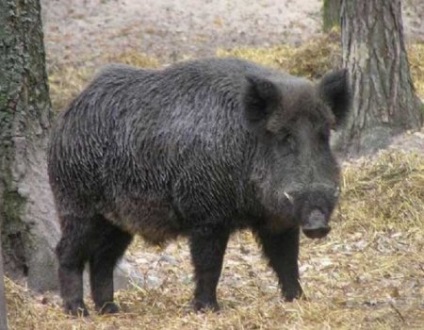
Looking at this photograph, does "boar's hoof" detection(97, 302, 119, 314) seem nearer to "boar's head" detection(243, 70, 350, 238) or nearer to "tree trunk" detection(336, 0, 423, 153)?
"boar's head" detection(243, 70, 350, 238)

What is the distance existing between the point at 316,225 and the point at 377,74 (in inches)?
205

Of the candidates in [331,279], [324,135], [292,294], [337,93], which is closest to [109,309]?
[292,294]

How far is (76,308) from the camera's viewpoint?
8.43 m

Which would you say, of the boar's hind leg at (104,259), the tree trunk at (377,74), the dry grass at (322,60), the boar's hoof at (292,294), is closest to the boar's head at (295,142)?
the boar's hoof at (292,294)

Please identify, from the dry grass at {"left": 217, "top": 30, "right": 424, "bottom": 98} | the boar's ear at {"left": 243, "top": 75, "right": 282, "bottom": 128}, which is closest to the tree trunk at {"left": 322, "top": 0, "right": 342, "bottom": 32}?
the dry grass at {"left": 217, "top": 30, "right": 424, "bottom": 98}

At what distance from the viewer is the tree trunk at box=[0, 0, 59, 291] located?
920 cm

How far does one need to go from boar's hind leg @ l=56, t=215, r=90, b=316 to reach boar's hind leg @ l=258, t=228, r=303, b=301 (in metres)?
1.34

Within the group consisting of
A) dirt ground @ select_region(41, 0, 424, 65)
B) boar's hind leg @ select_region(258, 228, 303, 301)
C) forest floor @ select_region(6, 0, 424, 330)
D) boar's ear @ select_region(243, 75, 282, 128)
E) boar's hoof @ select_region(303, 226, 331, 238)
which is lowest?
dirt ground @ select_region(41, 0, 424, 65)

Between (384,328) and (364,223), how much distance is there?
3.91m

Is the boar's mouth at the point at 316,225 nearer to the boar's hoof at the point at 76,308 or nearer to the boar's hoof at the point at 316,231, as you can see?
the boar's hoof at the point at 316,231

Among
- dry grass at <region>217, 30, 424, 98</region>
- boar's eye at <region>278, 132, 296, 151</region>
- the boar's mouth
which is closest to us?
the boar's mouth

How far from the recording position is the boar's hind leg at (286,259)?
8172mm

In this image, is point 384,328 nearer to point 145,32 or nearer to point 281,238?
point 281,238

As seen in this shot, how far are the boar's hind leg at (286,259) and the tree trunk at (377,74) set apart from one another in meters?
4.10
